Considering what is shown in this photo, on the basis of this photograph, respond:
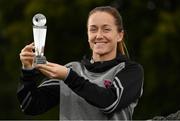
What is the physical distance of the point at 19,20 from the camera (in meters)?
14.9

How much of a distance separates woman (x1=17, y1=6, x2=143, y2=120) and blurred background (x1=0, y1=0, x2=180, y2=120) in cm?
910

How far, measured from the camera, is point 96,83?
3836mm

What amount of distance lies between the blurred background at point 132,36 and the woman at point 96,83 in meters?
9.10

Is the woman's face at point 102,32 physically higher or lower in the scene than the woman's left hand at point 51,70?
higher

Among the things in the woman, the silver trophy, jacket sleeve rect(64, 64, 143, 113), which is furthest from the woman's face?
the silver trophy

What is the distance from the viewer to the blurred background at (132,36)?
1348 cm

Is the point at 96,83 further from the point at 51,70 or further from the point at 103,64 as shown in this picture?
the point at 51,70

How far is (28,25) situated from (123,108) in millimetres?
10480

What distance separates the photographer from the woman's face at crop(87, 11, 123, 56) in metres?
3.91

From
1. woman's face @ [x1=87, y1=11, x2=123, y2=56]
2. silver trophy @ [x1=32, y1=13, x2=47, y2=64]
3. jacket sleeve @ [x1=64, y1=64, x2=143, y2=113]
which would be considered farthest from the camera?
woman's face @ [x1=87, y1=11, x2=123, y2=56]

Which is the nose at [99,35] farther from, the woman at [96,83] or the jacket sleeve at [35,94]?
the jacket sleeve at [35,94]

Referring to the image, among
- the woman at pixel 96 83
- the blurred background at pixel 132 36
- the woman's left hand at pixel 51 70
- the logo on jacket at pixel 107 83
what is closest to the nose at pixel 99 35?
the woman at pixel 96 83

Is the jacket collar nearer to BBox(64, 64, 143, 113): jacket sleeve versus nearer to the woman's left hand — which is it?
BBox(64, 64, 143, 113): jacket sleeve

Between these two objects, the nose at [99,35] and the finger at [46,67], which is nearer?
the finger at [46,67]
